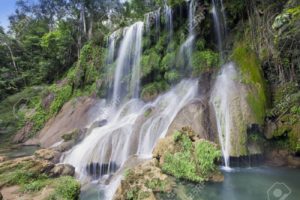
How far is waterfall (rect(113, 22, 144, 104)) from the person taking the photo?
14.0 meters

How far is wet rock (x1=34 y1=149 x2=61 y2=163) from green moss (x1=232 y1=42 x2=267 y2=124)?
7.15 meters

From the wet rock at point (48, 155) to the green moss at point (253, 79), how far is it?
23.4ft

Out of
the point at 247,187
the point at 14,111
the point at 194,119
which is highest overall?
the point at 14,111

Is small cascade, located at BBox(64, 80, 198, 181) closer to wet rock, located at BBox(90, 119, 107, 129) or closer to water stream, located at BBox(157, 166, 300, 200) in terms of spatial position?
wet rock, located at BBox(90, 119, 107, 129)

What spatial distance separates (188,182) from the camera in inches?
248

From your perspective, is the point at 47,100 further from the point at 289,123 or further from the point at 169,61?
the point at 289,123

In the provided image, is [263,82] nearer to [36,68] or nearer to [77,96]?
[77,96]

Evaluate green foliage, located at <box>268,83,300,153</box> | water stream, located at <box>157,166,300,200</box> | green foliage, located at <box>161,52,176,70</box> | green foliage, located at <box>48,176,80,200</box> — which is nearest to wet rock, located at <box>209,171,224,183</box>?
water stream, located at <box>157,166,300,200</box>

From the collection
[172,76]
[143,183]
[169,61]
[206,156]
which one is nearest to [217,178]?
[206,156]

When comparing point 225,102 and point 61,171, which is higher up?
point 225,102

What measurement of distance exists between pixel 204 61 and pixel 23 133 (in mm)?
11569

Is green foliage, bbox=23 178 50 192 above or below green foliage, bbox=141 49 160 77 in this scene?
below

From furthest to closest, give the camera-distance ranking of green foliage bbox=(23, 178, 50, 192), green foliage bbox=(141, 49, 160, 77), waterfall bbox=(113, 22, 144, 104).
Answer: waterfall bbox=(113, 22, 144, 104)
green foliage bbox=(141, 49, 160, 77)
green foliage bbox=(23, 178, 50, 192)

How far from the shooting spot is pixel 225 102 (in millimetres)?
8875
